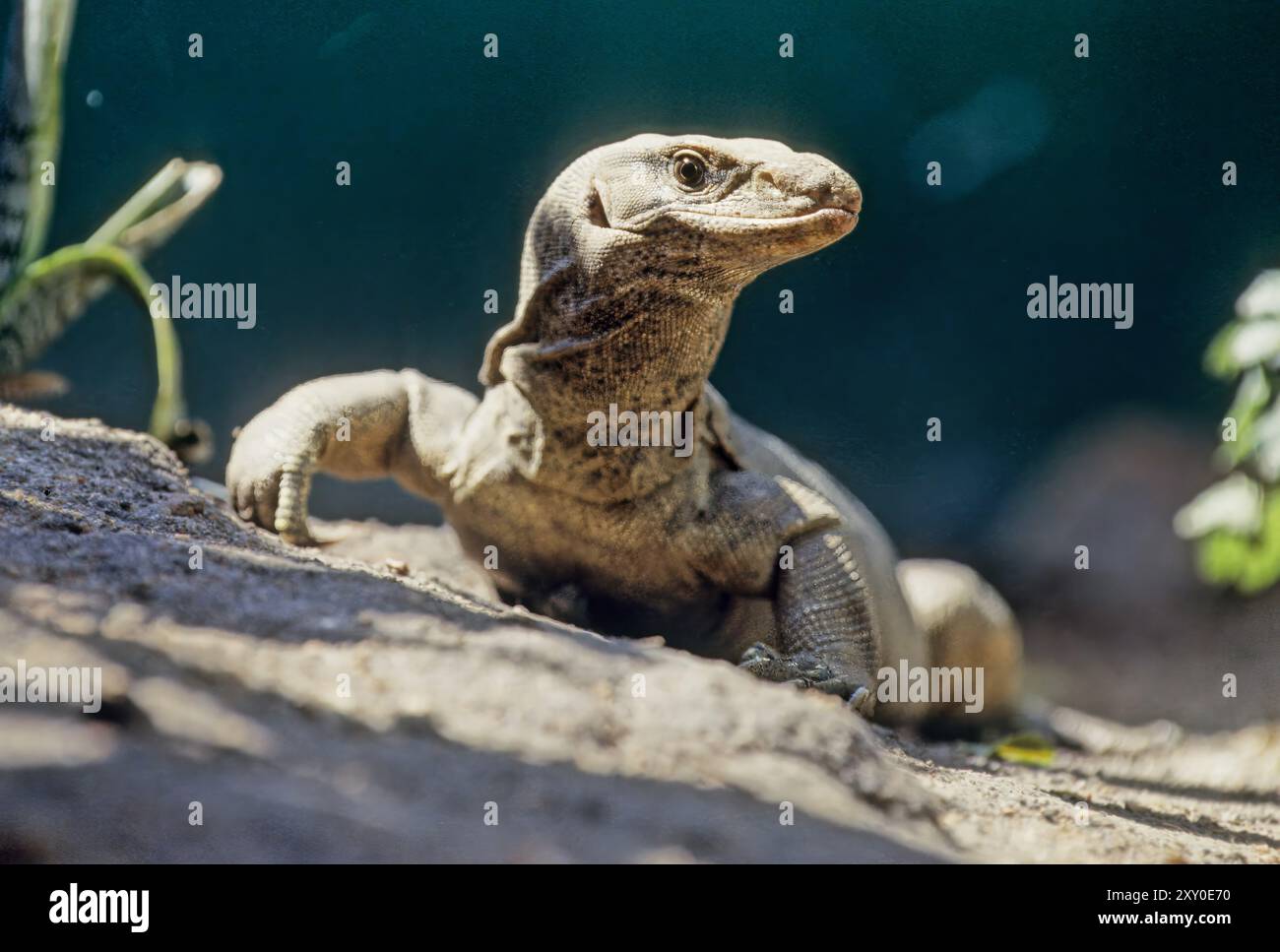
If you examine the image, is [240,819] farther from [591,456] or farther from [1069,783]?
[1069,783]

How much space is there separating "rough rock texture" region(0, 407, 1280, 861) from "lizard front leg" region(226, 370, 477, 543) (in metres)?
1.02

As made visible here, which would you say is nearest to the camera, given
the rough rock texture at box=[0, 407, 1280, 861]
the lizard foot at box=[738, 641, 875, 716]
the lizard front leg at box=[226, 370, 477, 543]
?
the rough rock texture at box=[0, 407, 1280, 861]

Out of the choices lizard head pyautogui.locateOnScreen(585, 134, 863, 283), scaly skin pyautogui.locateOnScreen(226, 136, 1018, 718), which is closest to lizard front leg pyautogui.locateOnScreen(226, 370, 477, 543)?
scaly skin pyautogui.locateOnScreen(226, 136, 1018, 718)

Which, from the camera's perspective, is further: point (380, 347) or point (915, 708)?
point (380, 347)

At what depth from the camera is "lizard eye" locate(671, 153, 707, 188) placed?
11.7 ft

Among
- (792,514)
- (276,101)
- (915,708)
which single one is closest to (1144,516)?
(915,708)

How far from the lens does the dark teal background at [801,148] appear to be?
18.5 feet

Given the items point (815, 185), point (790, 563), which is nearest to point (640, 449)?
point (790, 563)

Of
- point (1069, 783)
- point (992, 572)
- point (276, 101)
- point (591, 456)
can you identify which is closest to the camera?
point (591, 456)

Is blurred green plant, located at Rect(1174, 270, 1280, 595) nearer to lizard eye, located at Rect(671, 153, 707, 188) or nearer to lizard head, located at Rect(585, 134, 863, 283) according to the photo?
lizard head, located at Rect(585, 134, 863, 283)

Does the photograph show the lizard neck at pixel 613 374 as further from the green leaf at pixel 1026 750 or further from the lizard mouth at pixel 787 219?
the green leaf at pixel 1026 750

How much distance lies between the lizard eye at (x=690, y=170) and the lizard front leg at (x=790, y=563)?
3.99 feet
